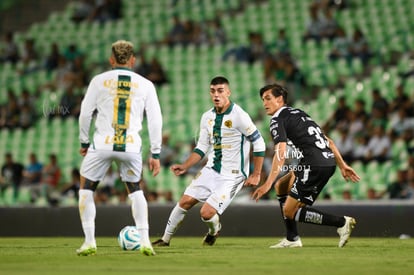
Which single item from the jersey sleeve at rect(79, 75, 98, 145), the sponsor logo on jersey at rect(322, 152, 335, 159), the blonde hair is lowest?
the sponsor logo on jersey at rect(322, 152, 335, 159)

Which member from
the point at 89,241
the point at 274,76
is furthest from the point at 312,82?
the point at 89,241

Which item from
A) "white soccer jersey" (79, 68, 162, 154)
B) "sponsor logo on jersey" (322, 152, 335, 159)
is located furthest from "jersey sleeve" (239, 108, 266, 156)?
"white soccer jersey" (79, 68, 162, 154)

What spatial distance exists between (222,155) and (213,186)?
399 millimetres

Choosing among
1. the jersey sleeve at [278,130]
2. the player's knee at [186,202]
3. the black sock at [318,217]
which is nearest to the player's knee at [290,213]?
the black sock at [318,217]

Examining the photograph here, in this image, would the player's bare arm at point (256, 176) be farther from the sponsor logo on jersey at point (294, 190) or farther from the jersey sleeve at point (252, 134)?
the sponsor logo on jersey at point (294, 190)

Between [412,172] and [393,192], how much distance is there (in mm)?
457

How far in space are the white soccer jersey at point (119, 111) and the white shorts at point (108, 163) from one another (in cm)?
6

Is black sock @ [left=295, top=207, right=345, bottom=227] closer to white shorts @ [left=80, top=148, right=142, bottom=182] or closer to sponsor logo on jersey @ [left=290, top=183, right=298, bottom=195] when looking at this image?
sponsor logo on jersey @ [left=290, top=183, right=298, bottom=195]

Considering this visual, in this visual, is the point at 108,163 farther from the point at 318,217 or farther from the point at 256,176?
the point at 318,217

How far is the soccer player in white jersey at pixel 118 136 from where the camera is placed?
9.27 m

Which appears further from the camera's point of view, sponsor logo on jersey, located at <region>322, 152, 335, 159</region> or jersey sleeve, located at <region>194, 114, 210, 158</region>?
jersey sleeve, located at <region>194, 114, 210, 158</region>

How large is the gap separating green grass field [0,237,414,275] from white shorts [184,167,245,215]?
66cm

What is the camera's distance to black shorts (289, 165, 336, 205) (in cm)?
1101

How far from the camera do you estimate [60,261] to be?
891cm
